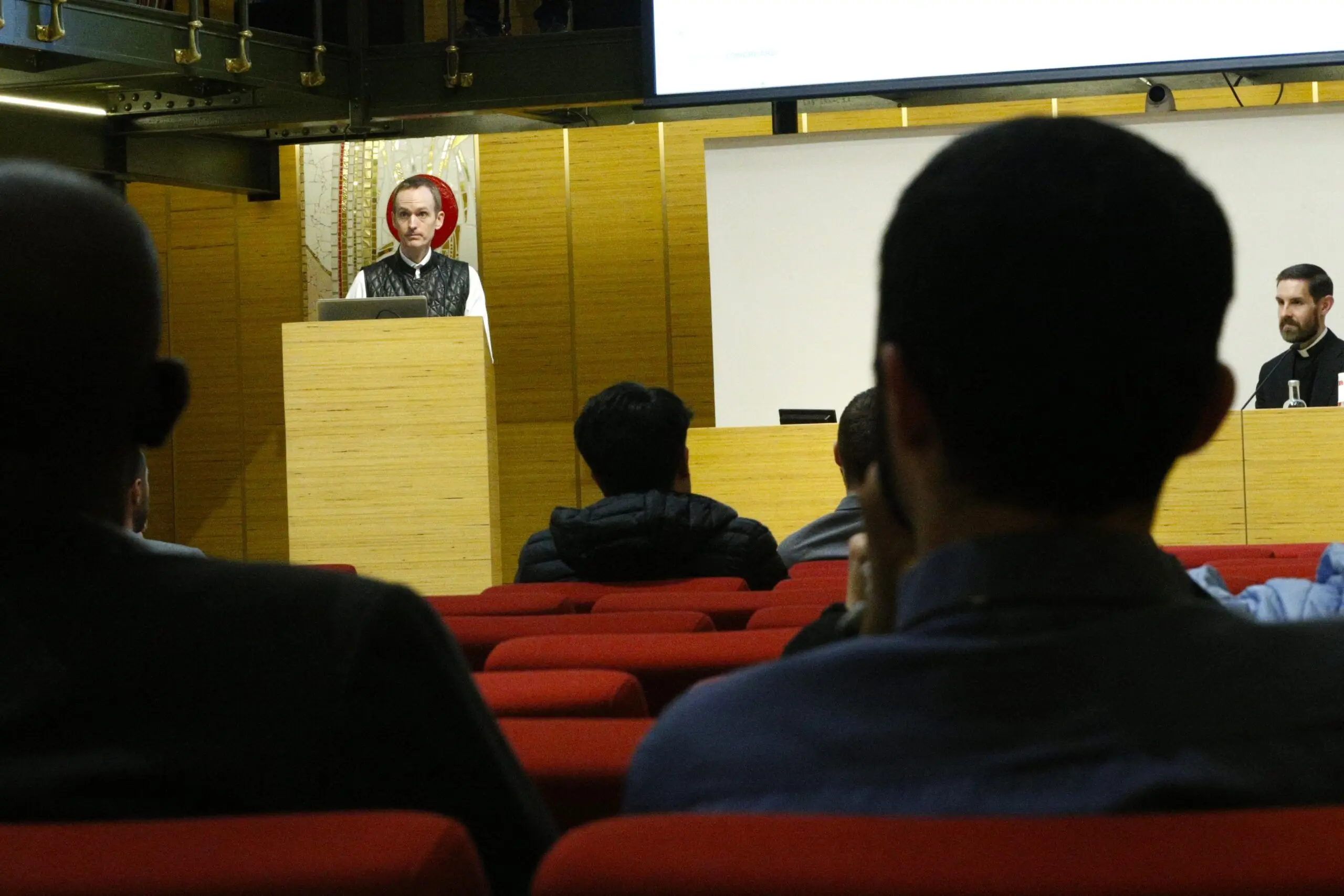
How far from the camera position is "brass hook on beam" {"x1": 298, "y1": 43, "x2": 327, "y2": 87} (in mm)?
8391

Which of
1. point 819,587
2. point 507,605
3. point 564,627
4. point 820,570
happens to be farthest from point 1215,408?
point 820,570

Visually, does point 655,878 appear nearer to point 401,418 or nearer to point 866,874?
point 866,874

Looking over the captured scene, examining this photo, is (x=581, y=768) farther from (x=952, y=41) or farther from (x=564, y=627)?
(x=952, y=41)

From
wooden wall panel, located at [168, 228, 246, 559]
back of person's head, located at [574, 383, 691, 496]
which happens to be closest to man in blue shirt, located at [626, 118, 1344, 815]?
back of person's head, located at [574, 383, 691, 496]

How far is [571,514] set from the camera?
3.59 meters

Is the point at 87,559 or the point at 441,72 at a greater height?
the point at 441,72

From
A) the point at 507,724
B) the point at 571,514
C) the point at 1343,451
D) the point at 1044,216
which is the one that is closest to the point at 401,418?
the point at 571,514

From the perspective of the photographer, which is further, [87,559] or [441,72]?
[441,72]

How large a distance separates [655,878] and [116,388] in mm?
694

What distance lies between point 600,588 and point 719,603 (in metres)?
0.80

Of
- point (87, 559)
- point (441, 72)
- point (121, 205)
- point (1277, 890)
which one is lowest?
point (1277, 890)

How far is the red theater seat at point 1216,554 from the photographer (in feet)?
11.9

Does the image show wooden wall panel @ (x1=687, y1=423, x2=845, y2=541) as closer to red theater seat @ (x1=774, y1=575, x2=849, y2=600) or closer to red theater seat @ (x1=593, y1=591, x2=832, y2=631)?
red theater seat @ (x1=774, y1=575, x2=849, y2=600)

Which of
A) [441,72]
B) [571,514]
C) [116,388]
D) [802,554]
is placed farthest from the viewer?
[441,72]
